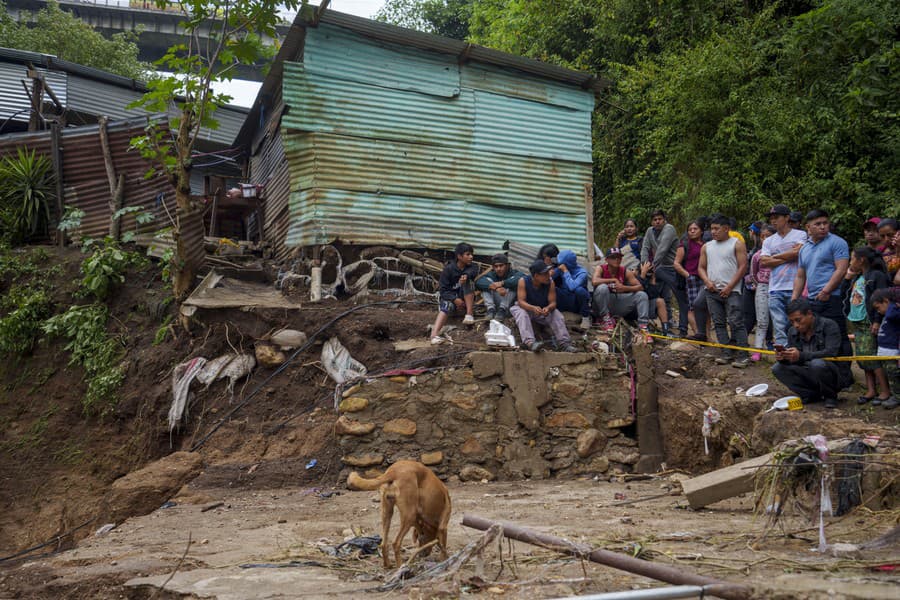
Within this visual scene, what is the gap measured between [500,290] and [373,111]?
187 inches

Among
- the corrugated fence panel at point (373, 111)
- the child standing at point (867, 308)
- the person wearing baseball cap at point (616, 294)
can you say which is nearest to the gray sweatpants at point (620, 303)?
the person wearing baseball cap at point (616, 294)

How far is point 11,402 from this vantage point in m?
12.1

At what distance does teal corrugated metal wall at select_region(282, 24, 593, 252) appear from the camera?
12.6 metres

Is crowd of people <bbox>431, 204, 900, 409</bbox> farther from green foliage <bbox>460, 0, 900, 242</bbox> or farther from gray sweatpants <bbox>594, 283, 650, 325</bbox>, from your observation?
green foliage <bbox>460, 0, 900, 242</bbox>

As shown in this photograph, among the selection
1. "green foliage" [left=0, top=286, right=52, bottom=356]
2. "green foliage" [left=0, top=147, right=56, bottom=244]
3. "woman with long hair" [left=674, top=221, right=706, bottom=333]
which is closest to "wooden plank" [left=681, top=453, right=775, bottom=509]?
"woman with long hair" [left=674, top=221, right=706, bottom=333]

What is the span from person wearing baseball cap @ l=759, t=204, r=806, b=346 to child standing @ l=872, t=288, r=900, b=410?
46.7 inches

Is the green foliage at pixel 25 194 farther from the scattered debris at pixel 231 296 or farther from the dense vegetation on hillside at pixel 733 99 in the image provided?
the dense vegetation on hillside at pixel 733 99

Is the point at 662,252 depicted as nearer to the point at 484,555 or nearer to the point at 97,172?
the point at 484,555

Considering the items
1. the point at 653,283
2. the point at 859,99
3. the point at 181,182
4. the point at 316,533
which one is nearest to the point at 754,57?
the point at 859,99

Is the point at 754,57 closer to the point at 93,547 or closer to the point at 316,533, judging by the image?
the point at 316,533

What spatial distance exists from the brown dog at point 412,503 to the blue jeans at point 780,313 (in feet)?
16.8

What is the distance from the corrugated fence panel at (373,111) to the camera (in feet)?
41.0

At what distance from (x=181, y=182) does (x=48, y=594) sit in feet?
26.4

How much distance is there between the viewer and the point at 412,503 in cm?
459
